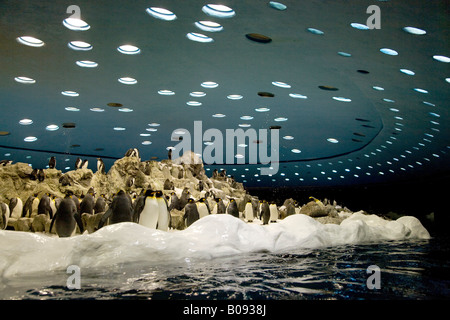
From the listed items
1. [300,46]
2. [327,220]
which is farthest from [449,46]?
[327,220]

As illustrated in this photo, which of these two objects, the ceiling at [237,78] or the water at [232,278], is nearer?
the water at [232,278]

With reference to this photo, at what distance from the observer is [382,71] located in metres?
6.59

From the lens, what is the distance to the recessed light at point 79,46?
20.7 feet

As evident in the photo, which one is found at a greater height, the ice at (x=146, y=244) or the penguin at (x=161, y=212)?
the penguin at (x=161, y=212)

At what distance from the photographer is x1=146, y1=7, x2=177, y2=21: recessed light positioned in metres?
5.22

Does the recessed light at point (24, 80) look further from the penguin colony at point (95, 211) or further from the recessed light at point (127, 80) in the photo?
the penguin colony at point (95, 211)

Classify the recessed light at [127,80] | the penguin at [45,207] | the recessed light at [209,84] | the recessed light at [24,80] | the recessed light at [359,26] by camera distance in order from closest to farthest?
the recessed light at [359,26]
the recessed light at [24,80]
the recessed light at [127,80]
the recessed light at [209,84]
the penguin at [45,207]

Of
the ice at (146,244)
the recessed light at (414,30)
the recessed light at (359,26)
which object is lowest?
the ice at (146,244)

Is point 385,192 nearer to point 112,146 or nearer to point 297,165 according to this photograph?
point 297,165

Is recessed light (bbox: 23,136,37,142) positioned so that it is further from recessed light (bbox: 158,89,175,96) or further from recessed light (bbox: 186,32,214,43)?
recessed light (bbox: 186,32,214,43)

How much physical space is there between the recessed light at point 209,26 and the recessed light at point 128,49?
1515mm

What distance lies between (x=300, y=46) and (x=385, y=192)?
1752 cm

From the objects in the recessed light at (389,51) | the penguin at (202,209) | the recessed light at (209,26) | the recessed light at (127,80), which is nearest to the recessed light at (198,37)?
the recessed light at (209,26)

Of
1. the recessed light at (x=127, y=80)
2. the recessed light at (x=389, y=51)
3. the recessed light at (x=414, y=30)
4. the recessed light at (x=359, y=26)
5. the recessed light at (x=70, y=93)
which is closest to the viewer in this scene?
the recessed light at (x=414, y=30)
